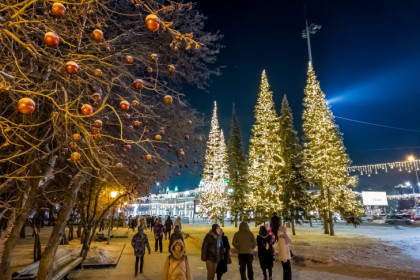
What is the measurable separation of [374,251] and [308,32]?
50.6m

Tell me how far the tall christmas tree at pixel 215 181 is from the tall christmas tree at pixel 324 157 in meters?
13.5

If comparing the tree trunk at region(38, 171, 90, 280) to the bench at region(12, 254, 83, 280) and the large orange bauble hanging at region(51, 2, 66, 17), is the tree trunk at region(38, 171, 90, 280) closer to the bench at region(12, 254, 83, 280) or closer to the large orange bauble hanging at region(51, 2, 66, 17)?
the bench at region(12, 254, 83, 280)

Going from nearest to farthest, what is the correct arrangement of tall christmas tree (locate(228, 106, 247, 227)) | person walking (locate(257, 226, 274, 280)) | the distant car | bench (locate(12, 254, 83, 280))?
bench (locate(12, 254, 83, 280)) → person walking (locate(257, 226, 274, 280)) → the distant car → tall christmas tree (locate(228, 106, 247, 227))

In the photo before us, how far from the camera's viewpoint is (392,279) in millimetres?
8047

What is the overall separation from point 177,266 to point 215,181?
31.1 metres

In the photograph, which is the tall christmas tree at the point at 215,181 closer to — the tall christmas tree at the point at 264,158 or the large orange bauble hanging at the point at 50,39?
the tall christmas tree at the point at 264,158

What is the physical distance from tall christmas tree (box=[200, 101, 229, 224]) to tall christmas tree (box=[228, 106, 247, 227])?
1.00m

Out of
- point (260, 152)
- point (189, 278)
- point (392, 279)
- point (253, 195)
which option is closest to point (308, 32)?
point (260, 152)

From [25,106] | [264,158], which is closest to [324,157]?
[264,158]

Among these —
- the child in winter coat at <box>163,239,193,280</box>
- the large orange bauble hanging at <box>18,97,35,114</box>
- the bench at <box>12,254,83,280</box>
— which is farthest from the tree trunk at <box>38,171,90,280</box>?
the large orange bauble hanging at <box>18,97,35,114</box>

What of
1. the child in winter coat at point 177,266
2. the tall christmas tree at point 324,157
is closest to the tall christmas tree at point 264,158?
the tall christmas tree at point 324,157

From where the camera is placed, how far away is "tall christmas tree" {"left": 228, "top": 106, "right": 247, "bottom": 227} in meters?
34.2

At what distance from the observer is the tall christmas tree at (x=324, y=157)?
22109 millimetres

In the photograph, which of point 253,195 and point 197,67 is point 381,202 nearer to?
point 253,195
